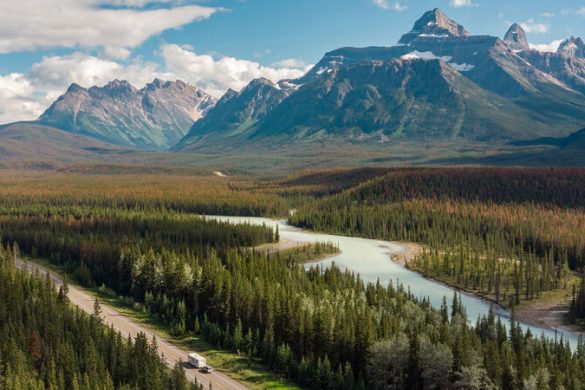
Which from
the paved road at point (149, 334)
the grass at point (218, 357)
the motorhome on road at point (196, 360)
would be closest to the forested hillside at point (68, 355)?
the motorhome on road at point (196, 360)

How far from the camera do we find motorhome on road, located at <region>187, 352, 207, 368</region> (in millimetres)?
103375

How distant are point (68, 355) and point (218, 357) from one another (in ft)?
84.7

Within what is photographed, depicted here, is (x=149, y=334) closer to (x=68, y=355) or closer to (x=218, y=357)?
(x=218, y=357)

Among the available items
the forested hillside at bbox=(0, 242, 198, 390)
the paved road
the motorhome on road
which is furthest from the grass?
the forested hillside at bbox=(0, 242, 198, 390)

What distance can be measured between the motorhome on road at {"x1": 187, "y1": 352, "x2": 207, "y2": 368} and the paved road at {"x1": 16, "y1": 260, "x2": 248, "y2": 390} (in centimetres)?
98

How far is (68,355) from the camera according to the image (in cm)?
9444

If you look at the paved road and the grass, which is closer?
the paved road

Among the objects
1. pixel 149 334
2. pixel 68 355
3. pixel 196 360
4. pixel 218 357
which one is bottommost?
pixel 149 334

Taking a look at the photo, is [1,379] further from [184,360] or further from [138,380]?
[184,360]

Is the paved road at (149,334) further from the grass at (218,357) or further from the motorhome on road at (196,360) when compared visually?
the grass at (218,357)

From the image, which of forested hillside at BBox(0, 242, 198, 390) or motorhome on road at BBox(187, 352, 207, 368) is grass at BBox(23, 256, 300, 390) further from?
forested hillside at BBox(0, 242, 198, 390)

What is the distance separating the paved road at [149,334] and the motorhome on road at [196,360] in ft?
3.23

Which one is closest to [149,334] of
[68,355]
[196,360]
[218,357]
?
[218,357]

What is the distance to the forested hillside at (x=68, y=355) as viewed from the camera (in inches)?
3447
